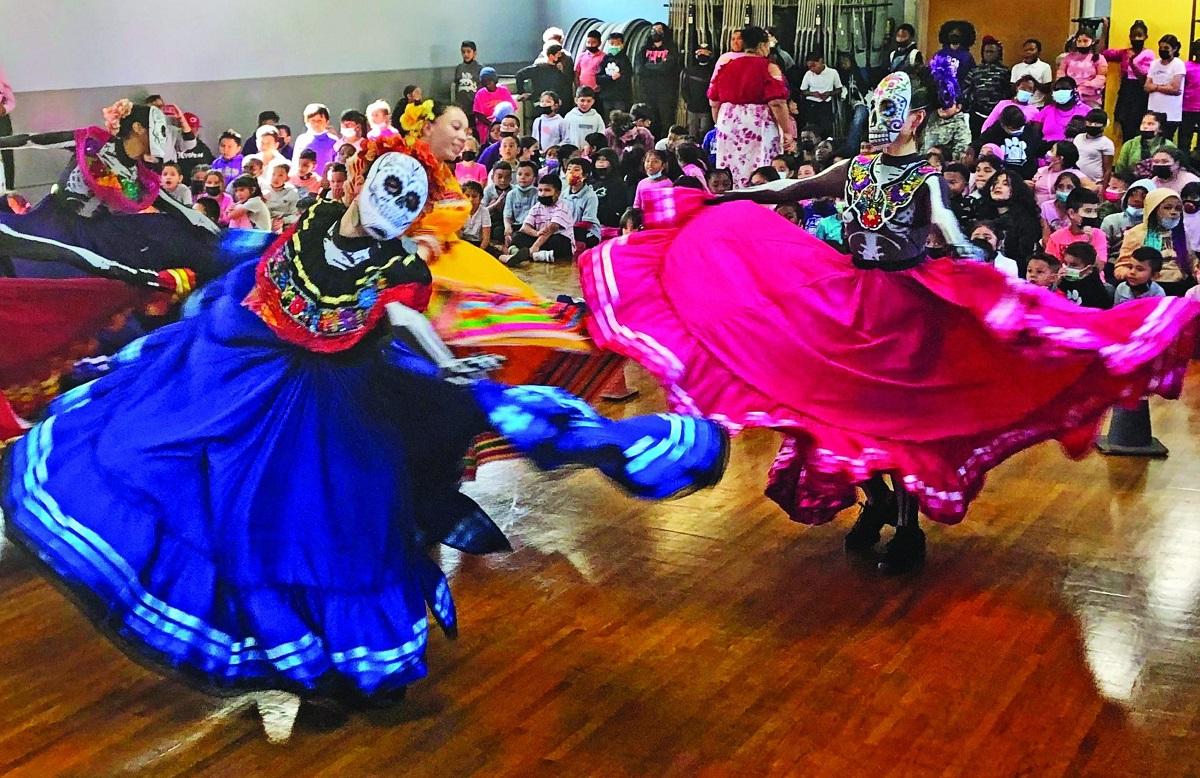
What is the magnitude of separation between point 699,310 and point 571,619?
96cm

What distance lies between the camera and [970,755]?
3.13 metres

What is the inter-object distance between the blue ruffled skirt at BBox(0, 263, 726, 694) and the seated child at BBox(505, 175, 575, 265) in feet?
21.1

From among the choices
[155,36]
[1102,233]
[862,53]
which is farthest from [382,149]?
[862,53]

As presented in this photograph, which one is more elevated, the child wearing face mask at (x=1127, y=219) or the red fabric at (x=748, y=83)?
the red fabric at (x=748, y=83)

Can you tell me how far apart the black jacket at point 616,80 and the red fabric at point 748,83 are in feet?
10.0

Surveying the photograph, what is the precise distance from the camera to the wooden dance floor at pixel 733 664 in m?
3.14

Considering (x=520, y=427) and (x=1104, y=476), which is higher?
(x=520, y=427)

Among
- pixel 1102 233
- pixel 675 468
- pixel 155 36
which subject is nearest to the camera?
pixel 675 468

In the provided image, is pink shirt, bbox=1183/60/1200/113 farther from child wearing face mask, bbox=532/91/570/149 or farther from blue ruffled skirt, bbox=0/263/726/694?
blue ruffled skirt, bbox=0/263/726/694

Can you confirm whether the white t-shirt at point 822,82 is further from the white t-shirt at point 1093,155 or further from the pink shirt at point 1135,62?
the white t-shirt at point 1093,155

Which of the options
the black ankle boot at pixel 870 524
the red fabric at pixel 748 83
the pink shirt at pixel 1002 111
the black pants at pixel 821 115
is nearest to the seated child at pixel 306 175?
the red fabric at pixel 748 83

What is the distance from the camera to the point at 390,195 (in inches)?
121

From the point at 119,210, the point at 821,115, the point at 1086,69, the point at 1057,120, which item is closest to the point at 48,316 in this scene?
the point at 119,210

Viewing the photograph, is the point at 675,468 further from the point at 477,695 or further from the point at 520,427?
the point at 477,695
